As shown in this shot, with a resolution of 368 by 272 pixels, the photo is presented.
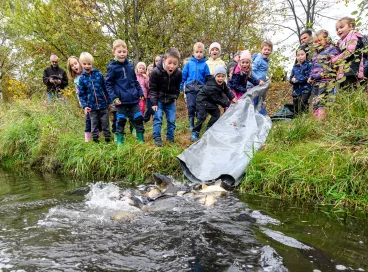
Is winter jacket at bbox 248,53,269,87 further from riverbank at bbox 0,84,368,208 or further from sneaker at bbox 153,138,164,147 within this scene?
sneaker at bbox 153,138,164,147

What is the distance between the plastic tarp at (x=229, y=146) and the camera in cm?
423

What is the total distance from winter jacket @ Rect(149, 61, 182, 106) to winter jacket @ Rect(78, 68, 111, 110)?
0.89m

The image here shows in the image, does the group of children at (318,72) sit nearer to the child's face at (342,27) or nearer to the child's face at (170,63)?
the child's face at (342,27)

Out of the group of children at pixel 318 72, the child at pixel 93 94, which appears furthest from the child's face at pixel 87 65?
the group of children at pixel 318 72

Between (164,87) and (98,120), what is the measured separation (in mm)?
1364

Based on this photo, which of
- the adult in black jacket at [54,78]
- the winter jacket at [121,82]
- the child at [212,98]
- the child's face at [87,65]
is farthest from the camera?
the adult in black jacket at [54,78]

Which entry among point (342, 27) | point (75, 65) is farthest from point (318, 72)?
point (75, 65)

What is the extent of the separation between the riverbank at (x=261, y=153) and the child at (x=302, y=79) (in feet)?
3.15

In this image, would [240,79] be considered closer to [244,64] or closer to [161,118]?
[244,64]

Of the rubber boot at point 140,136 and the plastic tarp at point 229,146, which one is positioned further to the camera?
the rubber boot at point 140,136

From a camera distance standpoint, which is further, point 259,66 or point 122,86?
point 259,66

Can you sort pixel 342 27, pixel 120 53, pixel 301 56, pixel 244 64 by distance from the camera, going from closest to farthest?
pixel 342 27, pixel 120 53, pixel 244 64, pixel 301 56

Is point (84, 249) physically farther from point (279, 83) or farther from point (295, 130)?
point (279, 83)

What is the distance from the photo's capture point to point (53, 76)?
7.89 meters
